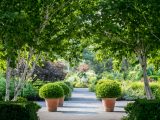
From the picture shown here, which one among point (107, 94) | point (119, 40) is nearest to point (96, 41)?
point (119, 40)

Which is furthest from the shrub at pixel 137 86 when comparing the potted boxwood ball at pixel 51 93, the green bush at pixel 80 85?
the green bush at pixel 80 85

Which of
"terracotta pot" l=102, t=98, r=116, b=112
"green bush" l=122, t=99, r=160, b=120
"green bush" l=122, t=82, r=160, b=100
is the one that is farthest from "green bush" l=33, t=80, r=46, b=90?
"green bush" l=122, t=99, r=160, b=120

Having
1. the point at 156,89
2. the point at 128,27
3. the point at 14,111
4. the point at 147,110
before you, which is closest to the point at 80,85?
the point at 156,89

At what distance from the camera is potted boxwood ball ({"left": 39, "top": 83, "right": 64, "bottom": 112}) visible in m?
19.4

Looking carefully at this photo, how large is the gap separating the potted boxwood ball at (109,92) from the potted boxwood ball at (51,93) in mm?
1851

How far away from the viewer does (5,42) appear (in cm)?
1211

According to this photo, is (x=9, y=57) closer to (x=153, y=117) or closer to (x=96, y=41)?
(x=96, y=41)

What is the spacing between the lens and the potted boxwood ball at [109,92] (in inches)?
765

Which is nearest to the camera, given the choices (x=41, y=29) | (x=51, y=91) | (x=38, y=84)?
(x=41, y=29)

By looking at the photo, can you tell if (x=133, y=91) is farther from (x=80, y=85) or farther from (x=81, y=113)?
(x=80, y=85)

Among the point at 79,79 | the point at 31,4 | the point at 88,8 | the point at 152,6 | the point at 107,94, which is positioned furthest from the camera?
the point at 79,79

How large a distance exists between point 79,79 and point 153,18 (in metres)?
35.4

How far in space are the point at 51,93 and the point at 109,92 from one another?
2587mm

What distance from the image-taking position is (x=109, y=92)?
19.6 m
